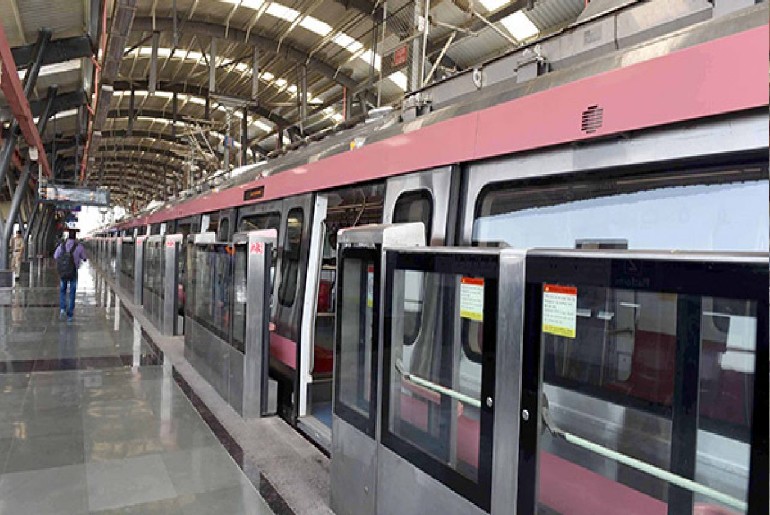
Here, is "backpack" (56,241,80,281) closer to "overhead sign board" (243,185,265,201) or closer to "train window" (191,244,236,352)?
"train window" (191,244,236,352)

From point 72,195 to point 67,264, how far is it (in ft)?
40.8

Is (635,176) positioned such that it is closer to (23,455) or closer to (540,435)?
(540,435)

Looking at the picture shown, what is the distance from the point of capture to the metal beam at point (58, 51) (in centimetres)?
1084

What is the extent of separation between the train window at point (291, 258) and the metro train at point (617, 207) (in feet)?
6.99

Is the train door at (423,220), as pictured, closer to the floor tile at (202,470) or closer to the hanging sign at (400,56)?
the floor tile at (202,470)

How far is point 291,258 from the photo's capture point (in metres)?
5.70

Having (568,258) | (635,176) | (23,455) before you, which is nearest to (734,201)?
(635,176)

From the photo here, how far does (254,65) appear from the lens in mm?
13062

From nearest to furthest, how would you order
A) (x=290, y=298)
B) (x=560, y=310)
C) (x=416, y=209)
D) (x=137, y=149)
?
(x=560, y=310), (x=416, y=209), (x=290, y=298), (x=137, y=149)

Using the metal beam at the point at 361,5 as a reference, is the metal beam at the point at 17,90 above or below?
below

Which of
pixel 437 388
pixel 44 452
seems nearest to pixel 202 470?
pixel 44 452

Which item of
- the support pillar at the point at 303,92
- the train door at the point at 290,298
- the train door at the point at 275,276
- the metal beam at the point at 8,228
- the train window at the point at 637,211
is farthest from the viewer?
the metal beam at the point at 8,228

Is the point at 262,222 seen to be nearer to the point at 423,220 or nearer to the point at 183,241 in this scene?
the point at 423,220

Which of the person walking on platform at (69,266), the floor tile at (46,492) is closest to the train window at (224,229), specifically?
the person walking on platform at (69,266)
